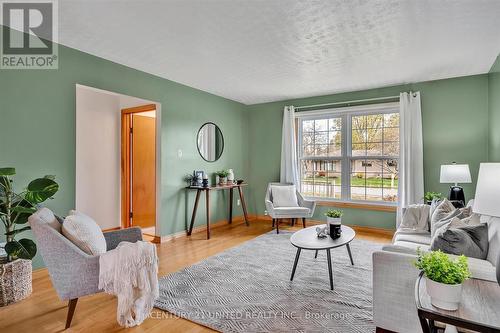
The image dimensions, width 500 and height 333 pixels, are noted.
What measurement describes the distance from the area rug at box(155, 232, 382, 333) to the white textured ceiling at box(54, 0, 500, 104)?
2.47 m

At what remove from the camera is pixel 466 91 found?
13.0ft

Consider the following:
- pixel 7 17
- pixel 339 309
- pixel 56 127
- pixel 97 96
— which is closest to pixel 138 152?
pixel 97 96

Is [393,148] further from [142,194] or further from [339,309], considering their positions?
[142,194]

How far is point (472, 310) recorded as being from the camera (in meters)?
1.13

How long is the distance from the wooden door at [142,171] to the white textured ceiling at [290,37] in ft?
4.02

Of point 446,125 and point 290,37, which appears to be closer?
point 290,37

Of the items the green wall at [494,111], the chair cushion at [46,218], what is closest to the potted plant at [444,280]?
the chair cushion at [46,218]

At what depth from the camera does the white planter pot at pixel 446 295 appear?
112cm

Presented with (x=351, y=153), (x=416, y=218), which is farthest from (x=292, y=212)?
(x=416, y=218)

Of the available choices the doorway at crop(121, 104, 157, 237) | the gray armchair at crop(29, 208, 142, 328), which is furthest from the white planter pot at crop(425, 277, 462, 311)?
the doorway at crop(121, 104, 157, 237)

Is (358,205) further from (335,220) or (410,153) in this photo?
(335,220)

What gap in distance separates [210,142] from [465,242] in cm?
399

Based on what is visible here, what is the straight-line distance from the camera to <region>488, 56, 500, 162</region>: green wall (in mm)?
3266

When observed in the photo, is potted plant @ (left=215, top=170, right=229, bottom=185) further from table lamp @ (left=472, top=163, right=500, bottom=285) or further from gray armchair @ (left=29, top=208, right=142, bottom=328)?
table lamp @ (left=472, top=163, right=500, bottom=285)
